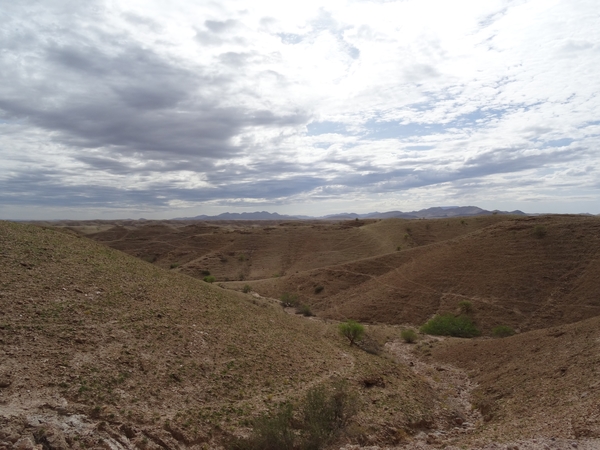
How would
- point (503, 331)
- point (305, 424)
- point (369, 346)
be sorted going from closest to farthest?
point (305, 424), point (369, 346), point (503, 331)

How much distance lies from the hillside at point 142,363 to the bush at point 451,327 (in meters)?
9.37

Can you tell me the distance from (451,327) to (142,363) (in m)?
20.2

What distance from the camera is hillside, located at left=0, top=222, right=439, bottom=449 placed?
26.7ft

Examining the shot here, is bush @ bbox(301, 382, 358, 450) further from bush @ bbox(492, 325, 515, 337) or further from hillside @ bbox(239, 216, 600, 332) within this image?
hillside @ bbox(239, 216, 600, 332)

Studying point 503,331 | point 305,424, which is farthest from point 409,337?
point 305,424

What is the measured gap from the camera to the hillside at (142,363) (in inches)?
321

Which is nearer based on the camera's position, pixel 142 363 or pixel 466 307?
pixel 142 363

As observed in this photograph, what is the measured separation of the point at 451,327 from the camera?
2592 cm

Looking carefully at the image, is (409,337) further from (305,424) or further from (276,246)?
(276,246)

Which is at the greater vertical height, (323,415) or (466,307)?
(323,415)

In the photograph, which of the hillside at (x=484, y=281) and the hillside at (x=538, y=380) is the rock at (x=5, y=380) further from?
the hillside at (x=484, y=281)

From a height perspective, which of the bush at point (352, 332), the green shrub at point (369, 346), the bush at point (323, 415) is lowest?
the green shrub at point (369, 346)

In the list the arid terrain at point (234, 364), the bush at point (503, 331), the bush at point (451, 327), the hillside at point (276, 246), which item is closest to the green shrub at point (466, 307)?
the arid terrain at point (234, 364)

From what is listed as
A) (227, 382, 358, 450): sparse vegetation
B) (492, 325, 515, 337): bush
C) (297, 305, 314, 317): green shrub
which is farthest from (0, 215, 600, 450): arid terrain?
(297, 305, 314, 317): green shrub
